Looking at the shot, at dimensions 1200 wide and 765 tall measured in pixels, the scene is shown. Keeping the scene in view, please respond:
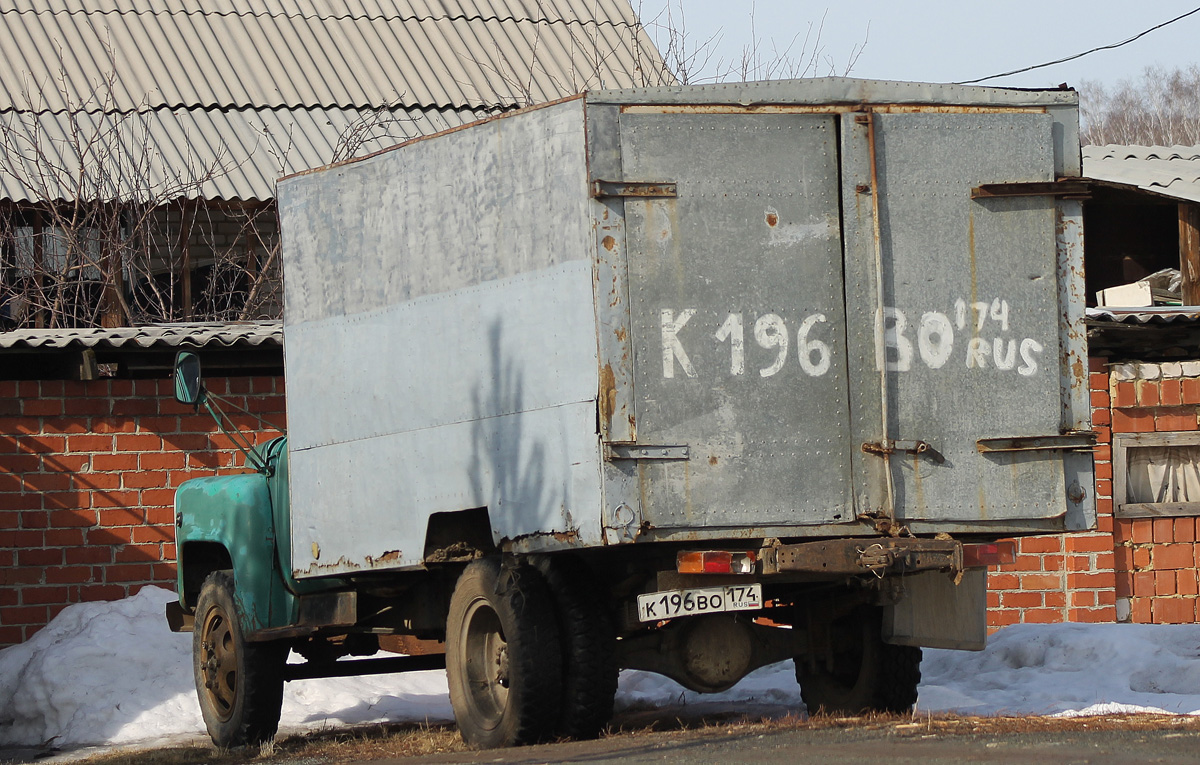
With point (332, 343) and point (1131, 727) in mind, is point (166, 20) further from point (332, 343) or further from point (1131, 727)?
point (1131, 727)

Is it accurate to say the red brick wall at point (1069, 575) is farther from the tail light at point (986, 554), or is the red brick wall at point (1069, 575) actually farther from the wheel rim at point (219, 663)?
the wheel rim at point (219, 663)

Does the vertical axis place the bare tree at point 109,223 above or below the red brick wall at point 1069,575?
above

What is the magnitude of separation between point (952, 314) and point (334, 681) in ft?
17.5

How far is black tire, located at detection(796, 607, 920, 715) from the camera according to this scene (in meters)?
8.09

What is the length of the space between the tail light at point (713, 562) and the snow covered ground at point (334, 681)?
2869mm

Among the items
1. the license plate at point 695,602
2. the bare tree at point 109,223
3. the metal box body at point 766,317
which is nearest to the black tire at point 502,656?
the metal box body at point 766,317

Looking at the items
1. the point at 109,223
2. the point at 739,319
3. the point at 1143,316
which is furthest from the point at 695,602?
the point at 109,223

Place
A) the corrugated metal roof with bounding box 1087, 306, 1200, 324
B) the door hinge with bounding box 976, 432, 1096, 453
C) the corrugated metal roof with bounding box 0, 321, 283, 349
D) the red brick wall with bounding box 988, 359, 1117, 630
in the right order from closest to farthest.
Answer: the door hinge with bounding box 976, 432, 1096, 453, the corrugated metal roof with bounding box 0, 321, 283, 349, the corrugated metal roof with bounding box 1087, 306, 1200, 324, the red brick wall with bounding box 988, 359, 1117, 630

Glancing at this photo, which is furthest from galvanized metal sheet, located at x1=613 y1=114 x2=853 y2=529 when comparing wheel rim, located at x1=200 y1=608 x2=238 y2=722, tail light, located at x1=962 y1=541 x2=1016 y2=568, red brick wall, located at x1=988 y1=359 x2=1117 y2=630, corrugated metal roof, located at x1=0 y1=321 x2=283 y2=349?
red brick wall, located at x1=988 y1=359 x2=1117 y2=630

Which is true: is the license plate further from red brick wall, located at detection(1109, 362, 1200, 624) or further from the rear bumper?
red brick wall, located at detection(1109, 362, 1200, 624)

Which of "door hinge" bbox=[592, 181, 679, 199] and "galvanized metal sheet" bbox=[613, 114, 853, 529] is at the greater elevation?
"door hinge" bbox=[592, 181, 679, 199]

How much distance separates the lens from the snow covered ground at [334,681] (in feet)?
31.2

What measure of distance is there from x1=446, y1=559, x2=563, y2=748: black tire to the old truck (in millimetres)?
14

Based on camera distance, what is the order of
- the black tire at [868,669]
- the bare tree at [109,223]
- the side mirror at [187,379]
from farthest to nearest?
the bare tree at [109,223] < the side mirror at [187,379] < the black tire at [868,669]
